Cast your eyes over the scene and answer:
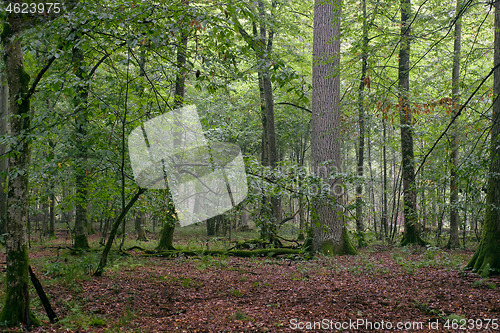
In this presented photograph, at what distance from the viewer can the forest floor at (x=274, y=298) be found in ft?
13.6

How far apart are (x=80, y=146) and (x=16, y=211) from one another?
229cm

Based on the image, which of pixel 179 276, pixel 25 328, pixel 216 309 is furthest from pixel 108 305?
pixel 179 276

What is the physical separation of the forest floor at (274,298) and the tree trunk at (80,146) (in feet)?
6.24

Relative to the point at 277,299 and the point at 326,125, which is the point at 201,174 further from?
the point at 277,299

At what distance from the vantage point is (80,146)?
5930 millimetres

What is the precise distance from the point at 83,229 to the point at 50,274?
12.1ft

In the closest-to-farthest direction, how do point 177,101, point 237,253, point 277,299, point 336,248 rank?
1. point 277,299
2. point 177,101
3. point 336,248
4. point 237,253

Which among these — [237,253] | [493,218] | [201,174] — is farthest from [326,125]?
[237,253]

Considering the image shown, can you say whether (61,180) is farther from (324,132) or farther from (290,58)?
(290,58)

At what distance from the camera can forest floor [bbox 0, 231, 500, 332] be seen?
163 inches

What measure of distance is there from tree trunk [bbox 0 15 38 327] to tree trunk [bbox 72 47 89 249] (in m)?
0.61

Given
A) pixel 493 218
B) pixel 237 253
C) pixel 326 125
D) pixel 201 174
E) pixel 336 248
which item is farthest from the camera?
pixel 237 253

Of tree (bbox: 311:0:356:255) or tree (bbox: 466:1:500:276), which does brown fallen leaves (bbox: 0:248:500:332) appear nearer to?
tree (bbox: 466:1:500:276)

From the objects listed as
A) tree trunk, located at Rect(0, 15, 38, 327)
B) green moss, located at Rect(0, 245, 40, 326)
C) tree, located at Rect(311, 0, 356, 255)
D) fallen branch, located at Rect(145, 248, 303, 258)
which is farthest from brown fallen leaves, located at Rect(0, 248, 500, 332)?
fallen branch, located at Rect(145, 248, 303, 258)
